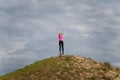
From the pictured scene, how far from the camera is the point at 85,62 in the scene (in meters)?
59.6

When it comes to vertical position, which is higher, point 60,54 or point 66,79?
point 60,54

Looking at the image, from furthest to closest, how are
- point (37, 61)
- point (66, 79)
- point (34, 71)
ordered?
point (37, 61)
point (34, 71)
point (66, 79)

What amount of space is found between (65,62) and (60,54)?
9.00 ft

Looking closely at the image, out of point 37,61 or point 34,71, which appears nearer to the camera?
point 34,71

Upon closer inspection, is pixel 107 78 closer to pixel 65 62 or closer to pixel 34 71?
pixel 65 62

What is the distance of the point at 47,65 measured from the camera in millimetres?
58156

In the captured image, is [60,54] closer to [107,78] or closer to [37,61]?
[37,61]

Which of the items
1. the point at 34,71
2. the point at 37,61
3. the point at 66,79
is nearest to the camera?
the point at 66,79

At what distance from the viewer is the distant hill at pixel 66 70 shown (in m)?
54.4

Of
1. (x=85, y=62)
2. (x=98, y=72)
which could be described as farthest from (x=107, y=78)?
(x=85, y=62)

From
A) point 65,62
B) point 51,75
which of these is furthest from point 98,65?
point 51,75

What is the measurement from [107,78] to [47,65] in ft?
34.4

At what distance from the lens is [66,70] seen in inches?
2192

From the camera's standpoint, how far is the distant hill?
5444cm
